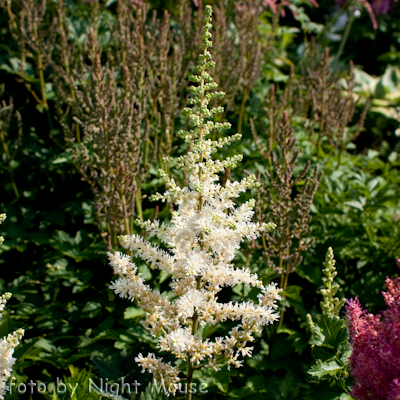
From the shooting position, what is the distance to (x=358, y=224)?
288 cm

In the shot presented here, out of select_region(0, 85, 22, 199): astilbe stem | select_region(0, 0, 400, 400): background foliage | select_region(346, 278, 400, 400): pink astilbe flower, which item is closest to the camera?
select_region(346, 278, 400, 400): pink astilbe flower

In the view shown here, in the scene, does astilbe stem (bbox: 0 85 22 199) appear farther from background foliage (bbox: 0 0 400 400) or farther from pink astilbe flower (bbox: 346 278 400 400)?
pink astilbe flower (bbox: 346 278 400 400)

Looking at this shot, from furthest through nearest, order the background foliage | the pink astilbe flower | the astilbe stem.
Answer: the astilbe stem
the background foliage
the pink astilbe flower

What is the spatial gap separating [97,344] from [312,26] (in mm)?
4425

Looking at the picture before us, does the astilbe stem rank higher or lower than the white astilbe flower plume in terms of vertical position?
lower

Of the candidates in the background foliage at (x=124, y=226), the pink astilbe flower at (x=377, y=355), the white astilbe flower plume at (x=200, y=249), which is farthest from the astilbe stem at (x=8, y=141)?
the pink astilbe flower at (x=377, y=355)

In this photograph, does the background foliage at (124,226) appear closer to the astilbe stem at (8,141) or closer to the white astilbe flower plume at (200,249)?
the astilbe stem at (8,141)

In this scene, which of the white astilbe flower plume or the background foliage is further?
the background foliage

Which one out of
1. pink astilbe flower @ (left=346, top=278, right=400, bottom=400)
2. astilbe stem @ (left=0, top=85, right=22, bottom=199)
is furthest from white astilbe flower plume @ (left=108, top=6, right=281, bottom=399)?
astilbe stem @ (left=0, top=85, right=22, bottom=199)

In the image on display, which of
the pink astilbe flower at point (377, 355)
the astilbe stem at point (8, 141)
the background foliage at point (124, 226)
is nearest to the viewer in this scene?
the pink astilbe flower at point (377, 355)

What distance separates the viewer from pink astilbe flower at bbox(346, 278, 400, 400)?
1.50 metres

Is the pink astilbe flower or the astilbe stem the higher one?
the pink astilbe flower

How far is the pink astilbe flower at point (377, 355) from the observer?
59.2 inches

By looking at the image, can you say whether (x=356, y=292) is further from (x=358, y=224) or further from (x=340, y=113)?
(x=340, y=113)
